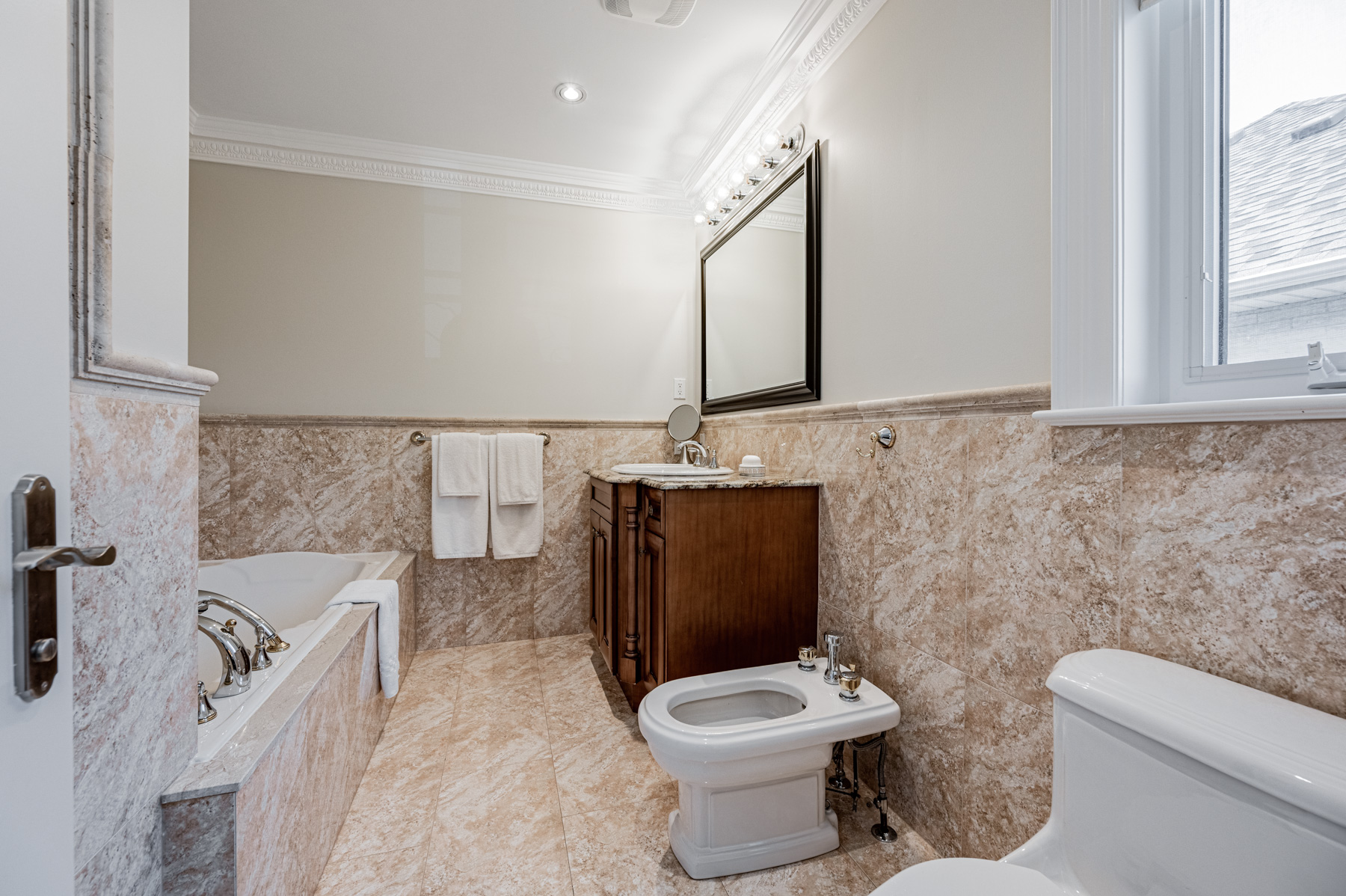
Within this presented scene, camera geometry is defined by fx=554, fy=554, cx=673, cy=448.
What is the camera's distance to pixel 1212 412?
30.5 inches

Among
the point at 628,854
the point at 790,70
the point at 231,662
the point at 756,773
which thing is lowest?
the point at 628,854

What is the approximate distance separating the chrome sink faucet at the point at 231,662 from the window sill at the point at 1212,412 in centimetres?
163

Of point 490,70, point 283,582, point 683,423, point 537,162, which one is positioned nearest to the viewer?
point 490,70

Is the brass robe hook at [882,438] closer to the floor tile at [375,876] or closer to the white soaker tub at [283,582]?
the floor tile at [375,876]

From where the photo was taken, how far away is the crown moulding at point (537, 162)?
6.06ft

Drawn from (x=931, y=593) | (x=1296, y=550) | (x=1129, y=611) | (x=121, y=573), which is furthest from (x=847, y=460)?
(x=121, y=573)

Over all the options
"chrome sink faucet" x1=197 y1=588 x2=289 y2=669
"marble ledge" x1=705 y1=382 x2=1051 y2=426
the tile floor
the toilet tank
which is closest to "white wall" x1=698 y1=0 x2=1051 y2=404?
"marble ledge" x1=705 y1=382 x2=1051 y2=426

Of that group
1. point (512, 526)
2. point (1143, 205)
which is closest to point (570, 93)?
point (512, 526)

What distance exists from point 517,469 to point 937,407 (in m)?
1.84

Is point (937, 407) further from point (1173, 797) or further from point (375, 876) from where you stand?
point (375, 876)

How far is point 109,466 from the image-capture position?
27.7 inches

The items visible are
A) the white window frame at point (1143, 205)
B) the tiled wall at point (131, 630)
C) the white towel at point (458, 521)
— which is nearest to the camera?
the tiled wall at point (131, 630)

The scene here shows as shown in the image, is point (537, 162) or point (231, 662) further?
point (537, 162)

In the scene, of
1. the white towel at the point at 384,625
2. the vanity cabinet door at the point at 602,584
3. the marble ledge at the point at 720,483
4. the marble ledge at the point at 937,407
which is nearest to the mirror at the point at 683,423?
the vanity cabinet door at the point at 602,584
